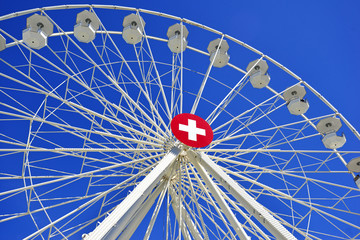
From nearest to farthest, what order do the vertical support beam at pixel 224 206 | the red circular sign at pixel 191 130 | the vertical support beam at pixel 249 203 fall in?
the vertical support beam at pixel 249 203, the vertical support beam at pixel 224 206, the red circular sign at pixel 191 130

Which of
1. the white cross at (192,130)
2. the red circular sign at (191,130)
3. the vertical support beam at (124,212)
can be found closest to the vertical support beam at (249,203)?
the red circular sign at (191,130)

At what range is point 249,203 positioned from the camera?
28.1 ft

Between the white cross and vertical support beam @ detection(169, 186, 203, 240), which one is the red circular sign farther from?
vertical support beam @ detection(169, 186, 203, 240)

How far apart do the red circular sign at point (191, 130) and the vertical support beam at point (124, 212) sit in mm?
1016

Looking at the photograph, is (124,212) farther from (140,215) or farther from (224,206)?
(140,215)

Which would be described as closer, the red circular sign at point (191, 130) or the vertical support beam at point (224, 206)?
the vertical support beam at point (224, 206)

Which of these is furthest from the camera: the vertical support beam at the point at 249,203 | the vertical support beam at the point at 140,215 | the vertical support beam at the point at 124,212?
the vertical support beam at the point at 140,215

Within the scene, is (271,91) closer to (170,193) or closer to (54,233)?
(170,193)

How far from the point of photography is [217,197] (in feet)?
30.9

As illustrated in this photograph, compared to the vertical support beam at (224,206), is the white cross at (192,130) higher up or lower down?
higher up

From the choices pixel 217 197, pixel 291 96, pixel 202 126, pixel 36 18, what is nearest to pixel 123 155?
pixel 202 126

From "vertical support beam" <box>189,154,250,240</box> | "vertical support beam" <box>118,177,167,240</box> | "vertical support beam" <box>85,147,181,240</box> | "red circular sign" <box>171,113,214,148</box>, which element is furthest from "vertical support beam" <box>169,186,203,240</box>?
"vertical support beam" <box>85,147,181,240</box>

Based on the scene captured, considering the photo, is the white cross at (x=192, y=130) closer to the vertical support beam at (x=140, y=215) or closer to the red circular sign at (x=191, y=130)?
the red circular sign at (x=191, y=130)

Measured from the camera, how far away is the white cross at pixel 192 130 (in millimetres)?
10781
